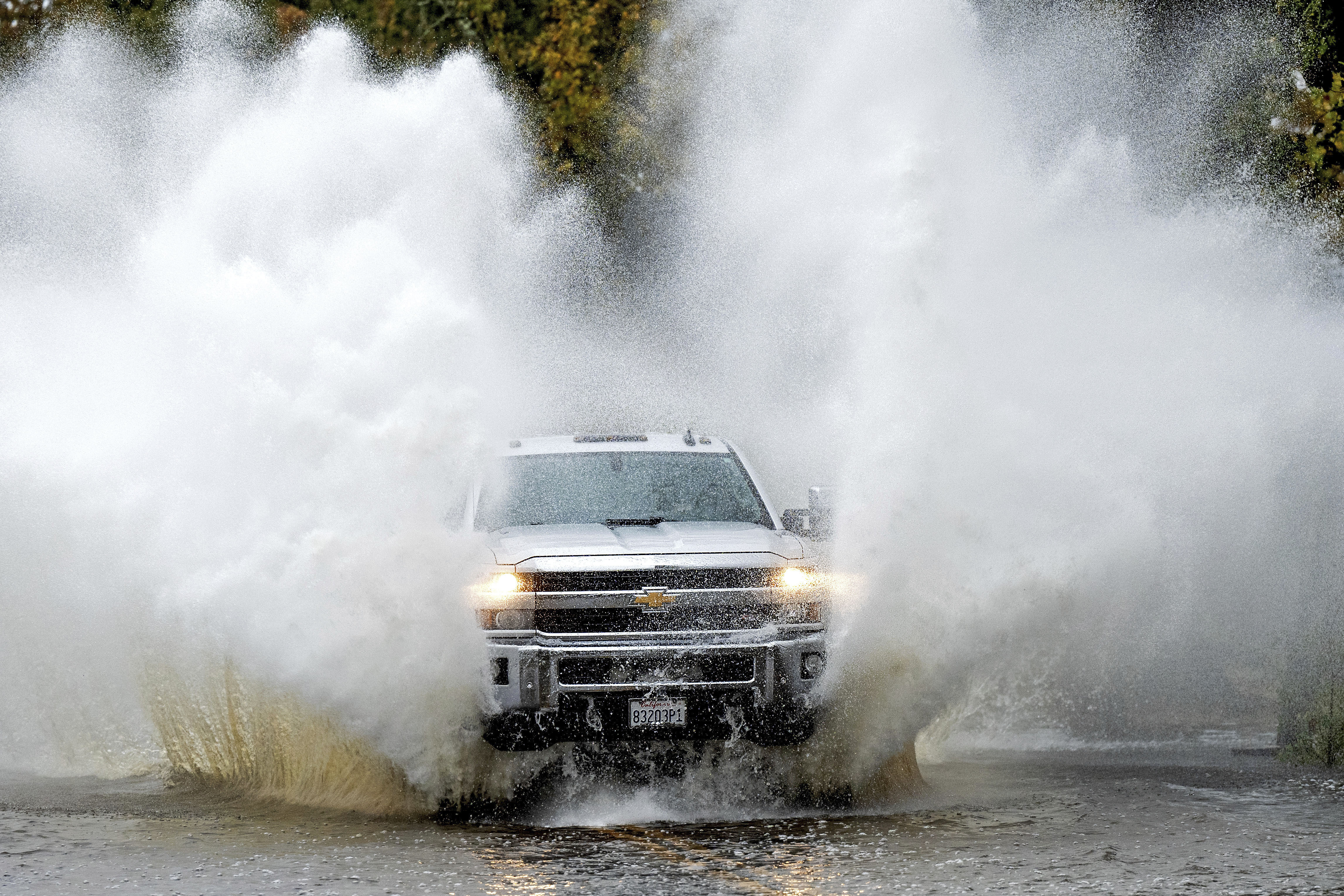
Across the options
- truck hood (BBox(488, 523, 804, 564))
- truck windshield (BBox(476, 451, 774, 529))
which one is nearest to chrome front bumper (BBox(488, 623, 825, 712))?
truck hood (BBox(488, 523, 804, 564))

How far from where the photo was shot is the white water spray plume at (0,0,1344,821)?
9.34 metres

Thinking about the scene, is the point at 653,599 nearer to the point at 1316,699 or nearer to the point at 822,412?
the point at 1316,699

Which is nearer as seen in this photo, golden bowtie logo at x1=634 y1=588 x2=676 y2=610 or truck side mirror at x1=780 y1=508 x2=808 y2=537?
golden bowtie logo at x1=634 y1=588 x2=676 y2=610

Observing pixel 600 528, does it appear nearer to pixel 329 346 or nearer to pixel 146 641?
pixel 329 346

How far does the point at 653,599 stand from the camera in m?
8.72

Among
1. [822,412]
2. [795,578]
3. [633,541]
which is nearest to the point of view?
[795,578]

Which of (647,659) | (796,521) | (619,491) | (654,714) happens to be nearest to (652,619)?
(647,659)

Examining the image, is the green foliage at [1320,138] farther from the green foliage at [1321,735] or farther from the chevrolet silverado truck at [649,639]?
the chevrolet silverado truck at [649,639]

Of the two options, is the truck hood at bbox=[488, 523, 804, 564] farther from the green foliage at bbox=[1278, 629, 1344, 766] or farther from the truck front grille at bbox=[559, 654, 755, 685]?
the green foliage at bbox=[1278, 629, 1344, 766]

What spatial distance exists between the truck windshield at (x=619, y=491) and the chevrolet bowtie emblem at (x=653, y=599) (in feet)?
3.33

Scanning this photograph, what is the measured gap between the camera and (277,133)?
40.5ft

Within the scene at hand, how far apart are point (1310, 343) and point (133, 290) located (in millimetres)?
7315

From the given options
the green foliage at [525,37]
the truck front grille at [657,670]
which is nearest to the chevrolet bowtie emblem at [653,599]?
the truck front grille at [657,670]

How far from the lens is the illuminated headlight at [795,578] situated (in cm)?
886
